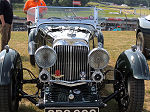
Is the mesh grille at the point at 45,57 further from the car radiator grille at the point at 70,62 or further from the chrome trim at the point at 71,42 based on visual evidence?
the chrome trim at the point at 71,42

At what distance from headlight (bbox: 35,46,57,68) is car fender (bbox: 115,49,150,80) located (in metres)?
1.16

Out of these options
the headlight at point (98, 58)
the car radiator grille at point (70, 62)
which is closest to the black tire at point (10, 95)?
the car radiator grille at point (70, 62)

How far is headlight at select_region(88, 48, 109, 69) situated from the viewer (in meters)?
3.30

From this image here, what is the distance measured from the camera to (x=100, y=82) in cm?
359

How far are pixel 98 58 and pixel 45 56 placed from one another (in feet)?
2.45

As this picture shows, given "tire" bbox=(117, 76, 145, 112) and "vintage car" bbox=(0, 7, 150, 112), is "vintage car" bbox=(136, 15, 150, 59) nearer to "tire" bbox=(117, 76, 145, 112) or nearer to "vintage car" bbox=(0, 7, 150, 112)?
"vintage car" bbox=(0, 7, 150, 112)

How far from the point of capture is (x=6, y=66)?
3.38 m

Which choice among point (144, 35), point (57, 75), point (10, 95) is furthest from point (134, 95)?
point (144, 35)

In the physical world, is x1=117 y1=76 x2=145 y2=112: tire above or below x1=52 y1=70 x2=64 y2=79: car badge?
below

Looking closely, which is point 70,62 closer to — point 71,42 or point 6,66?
point 71,42

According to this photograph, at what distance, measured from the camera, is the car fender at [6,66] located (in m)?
3.26

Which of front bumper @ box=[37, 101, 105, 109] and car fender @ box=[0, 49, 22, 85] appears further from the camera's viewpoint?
car fender @ box=[0, 49, 22, 85]

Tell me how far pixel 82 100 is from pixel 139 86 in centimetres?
88

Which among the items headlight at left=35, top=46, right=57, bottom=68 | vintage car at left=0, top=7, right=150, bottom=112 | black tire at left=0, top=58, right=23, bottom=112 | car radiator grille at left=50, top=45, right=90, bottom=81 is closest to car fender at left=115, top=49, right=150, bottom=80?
vintage car at left=0, top=7, right=150, bottom=112
